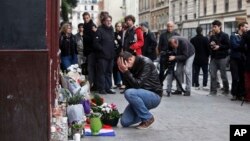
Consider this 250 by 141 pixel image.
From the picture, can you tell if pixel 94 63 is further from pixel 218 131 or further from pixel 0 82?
pixel 0 82

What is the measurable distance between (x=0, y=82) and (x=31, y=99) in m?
0.40

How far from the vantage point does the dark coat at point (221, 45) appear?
594 inches

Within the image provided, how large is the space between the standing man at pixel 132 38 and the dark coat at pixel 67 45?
1.64m

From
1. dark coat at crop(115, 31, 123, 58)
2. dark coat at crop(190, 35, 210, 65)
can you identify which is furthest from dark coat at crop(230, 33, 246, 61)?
dark coat at crop(115, 31, 123, 58)

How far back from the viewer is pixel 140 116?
9.36 m

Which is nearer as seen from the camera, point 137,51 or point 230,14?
point 137,51

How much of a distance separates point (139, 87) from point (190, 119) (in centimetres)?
168

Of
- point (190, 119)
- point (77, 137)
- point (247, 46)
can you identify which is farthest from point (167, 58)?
point (77, 137)

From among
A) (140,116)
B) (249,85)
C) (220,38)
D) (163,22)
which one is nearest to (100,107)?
(140,116)

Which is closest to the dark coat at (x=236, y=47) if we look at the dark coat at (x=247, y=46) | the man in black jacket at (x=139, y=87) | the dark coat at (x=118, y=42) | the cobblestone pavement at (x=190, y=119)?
the dark coat at (x=247, y=46)

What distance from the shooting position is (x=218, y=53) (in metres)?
15.1

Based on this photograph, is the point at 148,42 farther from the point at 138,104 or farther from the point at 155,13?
the point at 155,13

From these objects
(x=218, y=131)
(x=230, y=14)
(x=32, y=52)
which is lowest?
(x=218, y=131)

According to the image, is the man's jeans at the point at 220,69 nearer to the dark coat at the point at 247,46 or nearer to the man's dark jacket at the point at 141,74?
the dark coat at the point at 247,46
